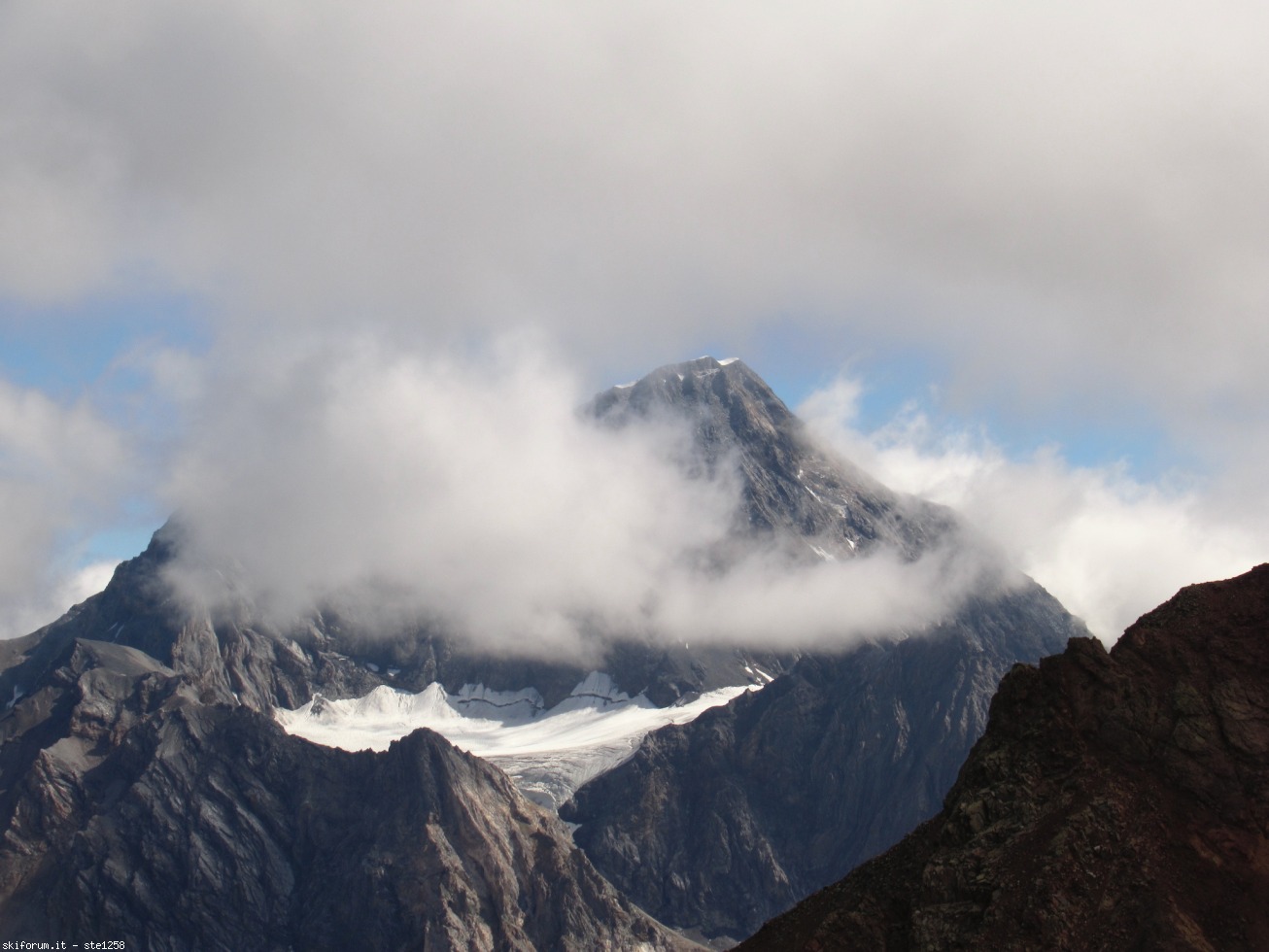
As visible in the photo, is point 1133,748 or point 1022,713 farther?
point 1022,713

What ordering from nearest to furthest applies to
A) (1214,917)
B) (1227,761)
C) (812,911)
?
(1214,917) → (1227,761) → (812,911)

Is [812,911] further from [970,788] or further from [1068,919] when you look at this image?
[1068,919]

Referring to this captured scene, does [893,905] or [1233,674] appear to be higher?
[1233,674]

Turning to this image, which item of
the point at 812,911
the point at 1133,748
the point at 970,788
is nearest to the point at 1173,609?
the point at 1133,748

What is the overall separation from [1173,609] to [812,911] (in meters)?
32.9

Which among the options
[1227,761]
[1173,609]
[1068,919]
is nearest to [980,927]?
[1068,919]

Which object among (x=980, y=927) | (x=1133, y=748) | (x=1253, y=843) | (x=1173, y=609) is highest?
(x=1173, y=609)

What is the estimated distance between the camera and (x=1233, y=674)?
91.1m

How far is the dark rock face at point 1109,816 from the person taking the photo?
268 feet

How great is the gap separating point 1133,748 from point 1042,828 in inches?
317

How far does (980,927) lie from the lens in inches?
3322

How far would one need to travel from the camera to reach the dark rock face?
81.8 metres

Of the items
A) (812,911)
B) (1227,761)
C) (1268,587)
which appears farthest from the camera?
(812,911)

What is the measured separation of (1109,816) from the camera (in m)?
85.9
